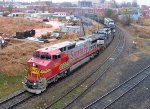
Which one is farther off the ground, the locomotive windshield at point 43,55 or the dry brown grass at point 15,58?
the locomotive windshield at point 43,55

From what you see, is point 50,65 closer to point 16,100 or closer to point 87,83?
point 16,100

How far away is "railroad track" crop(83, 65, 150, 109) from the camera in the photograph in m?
18.9

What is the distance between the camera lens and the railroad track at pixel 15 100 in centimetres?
1822

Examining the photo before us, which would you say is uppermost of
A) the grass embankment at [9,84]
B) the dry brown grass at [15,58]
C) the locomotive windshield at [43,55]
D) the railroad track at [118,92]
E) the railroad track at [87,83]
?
the locomotive windshield at [43,55]

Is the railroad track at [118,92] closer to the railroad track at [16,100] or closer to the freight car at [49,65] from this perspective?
the railroad track at [16,100]

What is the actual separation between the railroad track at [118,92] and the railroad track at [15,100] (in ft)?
17.1

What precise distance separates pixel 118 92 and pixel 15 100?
9214mm

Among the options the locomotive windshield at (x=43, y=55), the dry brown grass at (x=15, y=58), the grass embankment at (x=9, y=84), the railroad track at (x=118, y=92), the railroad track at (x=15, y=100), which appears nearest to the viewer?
the railroad track at (x=15, y=100)

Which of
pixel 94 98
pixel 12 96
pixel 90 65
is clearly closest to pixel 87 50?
pixel 90 65

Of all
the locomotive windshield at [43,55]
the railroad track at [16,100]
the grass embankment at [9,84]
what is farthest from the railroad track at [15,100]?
the locomotive windshield at [43,55]

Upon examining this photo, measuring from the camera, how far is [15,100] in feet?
63.2

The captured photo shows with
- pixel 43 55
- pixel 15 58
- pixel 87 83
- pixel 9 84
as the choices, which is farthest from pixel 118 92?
pixel 15 58

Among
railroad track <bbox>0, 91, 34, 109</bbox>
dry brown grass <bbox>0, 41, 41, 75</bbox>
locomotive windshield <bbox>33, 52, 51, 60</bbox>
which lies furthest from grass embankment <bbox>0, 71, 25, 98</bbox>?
locomotive windshield <bbox>33, 52, 51, 60</bbox>

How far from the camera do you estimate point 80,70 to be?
1120 inches
